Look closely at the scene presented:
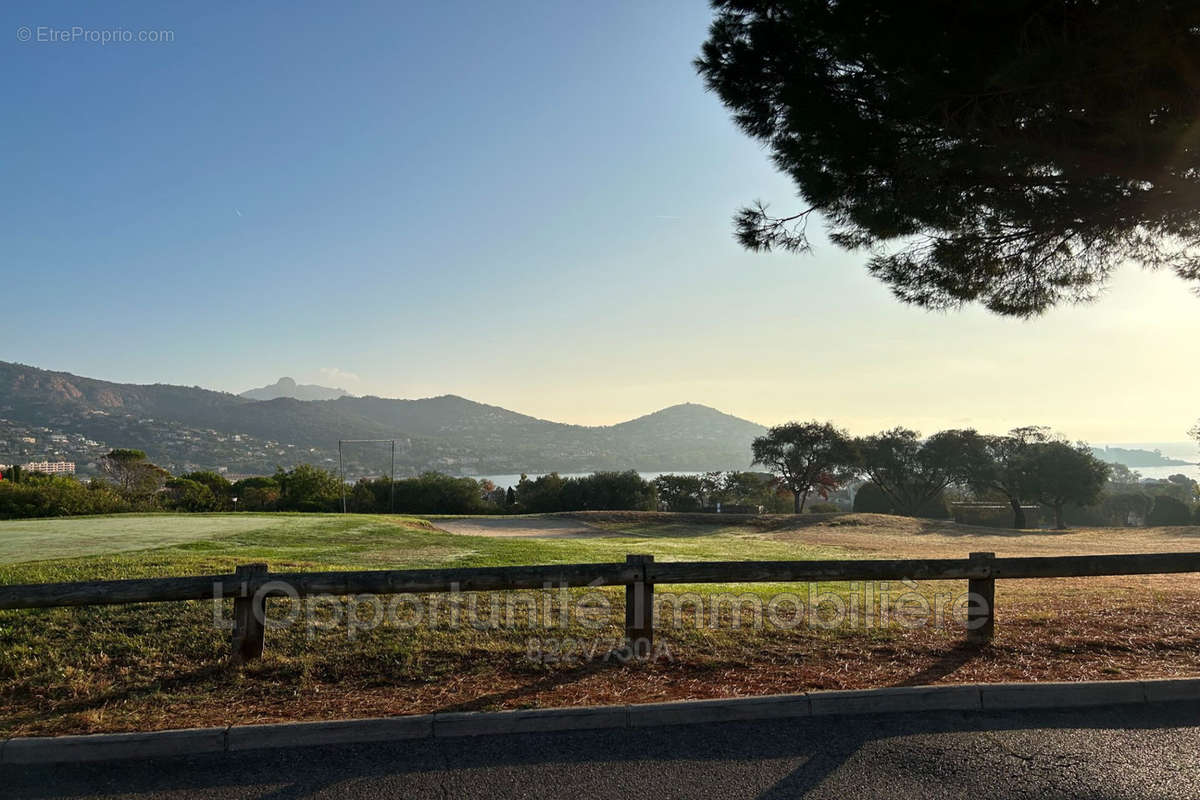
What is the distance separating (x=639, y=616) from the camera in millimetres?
5867

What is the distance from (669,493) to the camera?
40.6 m

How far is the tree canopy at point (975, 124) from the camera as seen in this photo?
214 inches

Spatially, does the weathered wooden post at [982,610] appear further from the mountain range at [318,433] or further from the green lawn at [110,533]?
the mountain range at [318,433]

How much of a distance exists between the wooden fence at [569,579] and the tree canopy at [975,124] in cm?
348

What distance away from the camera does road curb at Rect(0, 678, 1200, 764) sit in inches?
163

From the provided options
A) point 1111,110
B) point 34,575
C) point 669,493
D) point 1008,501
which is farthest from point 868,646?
point 1008,501

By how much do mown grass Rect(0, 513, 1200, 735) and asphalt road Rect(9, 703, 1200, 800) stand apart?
2.01ft

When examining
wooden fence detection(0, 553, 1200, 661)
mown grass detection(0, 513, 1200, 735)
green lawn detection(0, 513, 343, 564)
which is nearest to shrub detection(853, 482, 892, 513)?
green lawn detection(0, 513, 343, 564)

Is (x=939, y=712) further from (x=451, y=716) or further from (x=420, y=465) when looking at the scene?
(x=420, y=465)

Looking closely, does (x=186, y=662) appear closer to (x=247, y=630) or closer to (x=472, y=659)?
(x=247, y=630)

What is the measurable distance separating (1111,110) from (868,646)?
4.93m

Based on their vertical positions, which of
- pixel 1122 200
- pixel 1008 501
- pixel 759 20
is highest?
pixel 759 20

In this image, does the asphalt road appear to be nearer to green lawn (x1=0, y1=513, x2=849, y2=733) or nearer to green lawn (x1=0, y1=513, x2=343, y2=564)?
green lawn (x1=0, y1=513, x2=849, y2=733)

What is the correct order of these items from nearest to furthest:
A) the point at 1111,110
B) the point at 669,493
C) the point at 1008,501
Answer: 1. the point at 1111,110
2. the point at 669,493
3. the point at 1008,501
